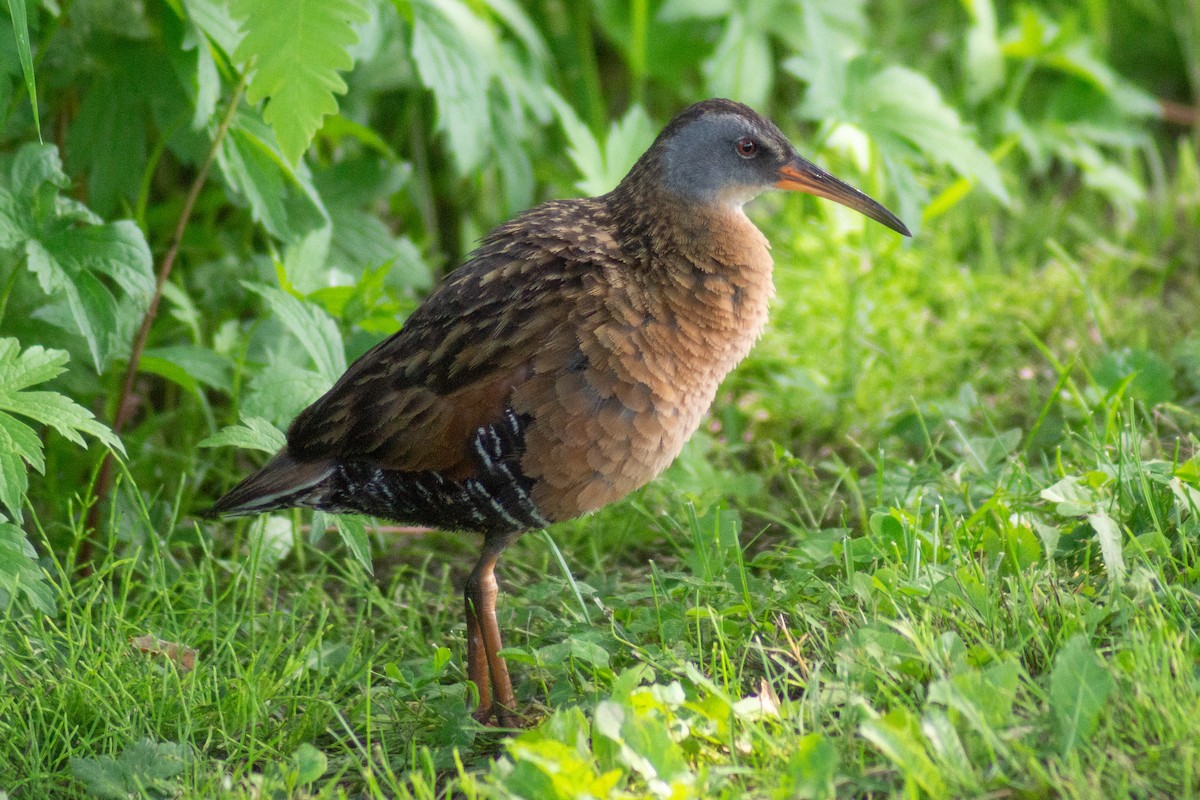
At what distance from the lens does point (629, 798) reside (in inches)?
84.2

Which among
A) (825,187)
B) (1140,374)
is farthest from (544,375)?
(1140,374)

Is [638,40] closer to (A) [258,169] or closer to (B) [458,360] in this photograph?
(A) [258,169]

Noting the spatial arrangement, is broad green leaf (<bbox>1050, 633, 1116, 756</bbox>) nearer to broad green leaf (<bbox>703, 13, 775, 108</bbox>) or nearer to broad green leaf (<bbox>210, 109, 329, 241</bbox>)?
broad green leaf (<bbox>210, 109, 329, 241</bbox>)

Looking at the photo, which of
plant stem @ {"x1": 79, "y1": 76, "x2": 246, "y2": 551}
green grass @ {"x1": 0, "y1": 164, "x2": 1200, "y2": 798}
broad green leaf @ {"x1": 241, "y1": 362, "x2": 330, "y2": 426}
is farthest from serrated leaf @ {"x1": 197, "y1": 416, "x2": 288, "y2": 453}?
plant stem @ {"x1": 79, "y1": 76, "x2": 246, "y2": 551}

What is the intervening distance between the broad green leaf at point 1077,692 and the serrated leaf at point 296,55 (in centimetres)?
174

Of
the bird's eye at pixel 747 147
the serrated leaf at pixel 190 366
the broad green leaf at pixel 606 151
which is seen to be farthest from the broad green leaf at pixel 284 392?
the bird's eye at pixel 747 147

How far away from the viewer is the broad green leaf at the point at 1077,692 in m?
2.19

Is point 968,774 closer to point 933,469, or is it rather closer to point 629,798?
point 629,798

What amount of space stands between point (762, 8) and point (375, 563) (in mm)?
2309

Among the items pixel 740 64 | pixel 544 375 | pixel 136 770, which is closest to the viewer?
pixel 136 770

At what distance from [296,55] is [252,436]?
31.2 inches

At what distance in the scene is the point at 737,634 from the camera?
2.79 metres

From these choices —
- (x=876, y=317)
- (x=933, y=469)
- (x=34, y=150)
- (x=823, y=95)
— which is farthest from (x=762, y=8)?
(x=34, y=150)

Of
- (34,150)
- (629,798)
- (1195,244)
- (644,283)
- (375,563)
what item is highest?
(34,150)
